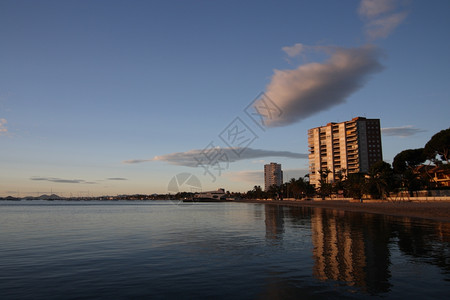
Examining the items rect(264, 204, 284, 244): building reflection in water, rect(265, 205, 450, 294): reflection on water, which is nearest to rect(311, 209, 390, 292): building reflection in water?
rect(265, 205, 450, 294): reflection on water

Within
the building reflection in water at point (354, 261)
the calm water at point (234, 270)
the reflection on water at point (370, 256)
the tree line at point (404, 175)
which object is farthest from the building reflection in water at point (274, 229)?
the tree line at point (404, 175)

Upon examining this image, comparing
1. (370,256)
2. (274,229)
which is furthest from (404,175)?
(370,256)

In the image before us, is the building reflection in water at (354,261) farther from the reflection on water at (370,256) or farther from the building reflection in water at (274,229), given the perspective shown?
the building reflection in water at (274,229)

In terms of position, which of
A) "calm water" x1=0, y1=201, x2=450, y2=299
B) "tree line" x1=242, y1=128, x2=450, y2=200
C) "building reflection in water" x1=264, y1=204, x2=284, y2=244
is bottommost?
"building reflection in water" x1=264, y1=204, x2=284, y2=244

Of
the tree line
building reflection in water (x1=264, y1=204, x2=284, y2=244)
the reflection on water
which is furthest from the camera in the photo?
the tree line

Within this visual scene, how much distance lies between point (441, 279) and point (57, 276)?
18.0 m

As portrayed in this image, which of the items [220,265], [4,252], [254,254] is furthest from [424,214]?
[4,252]

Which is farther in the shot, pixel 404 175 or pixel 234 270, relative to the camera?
pixel 404 175

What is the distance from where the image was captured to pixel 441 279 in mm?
14547

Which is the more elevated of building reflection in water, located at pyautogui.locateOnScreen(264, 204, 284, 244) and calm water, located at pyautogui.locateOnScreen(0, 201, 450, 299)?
calm water, located at pyautogui.locateOnScreen(0, 201, 450, 299)

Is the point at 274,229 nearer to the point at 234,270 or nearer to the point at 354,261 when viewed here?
the point at 354,261

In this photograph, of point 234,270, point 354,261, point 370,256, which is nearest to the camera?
point 234,270

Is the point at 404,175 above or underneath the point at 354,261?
above

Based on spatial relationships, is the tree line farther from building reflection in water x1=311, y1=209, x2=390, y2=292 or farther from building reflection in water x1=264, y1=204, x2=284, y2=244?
building reflection in water x1=311, y1=209, x2=390, y2=292
